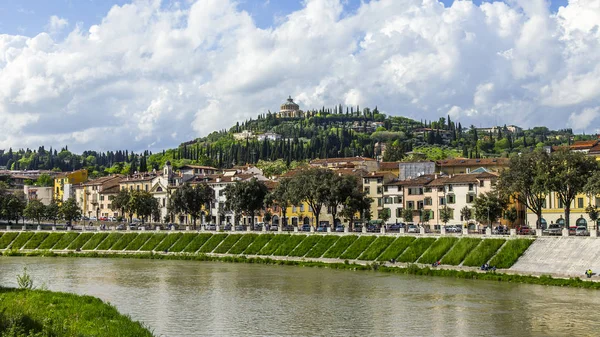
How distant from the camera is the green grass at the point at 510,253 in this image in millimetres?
68938

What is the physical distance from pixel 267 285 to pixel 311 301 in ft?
35.0

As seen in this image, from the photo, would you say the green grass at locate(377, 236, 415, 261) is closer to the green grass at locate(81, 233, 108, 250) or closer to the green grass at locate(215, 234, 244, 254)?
the green grass at locate(215, 234, 244, 254)

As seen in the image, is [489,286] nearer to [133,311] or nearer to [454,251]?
[454,251]

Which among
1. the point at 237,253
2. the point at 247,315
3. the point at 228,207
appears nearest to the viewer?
the point at 247,315

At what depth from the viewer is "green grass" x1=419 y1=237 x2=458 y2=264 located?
74.7 m

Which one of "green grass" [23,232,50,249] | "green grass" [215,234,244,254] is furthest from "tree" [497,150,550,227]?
"green grass" [23,232,50,249]

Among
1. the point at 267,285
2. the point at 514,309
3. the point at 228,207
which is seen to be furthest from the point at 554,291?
the point at 228,207

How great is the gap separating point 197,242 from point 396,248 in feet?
107

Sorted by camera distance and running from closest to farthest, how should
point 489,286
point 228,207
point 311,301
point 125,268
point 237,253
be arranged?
point 311,301 < point 489,286 < point 125,268 < point 237,253 < point 228,207

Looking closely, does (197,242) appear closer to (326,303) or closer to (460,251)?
(460,251)

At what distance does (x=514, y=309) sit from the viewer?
4969cm

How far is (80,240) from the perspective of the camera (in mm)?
112562

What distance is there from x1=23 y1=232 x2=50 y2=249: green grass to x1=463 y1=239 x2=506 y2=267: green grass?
69.4 metres

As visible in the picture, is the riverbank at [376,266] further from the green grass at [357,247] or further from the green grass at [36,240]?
the green grass at [36,240]
